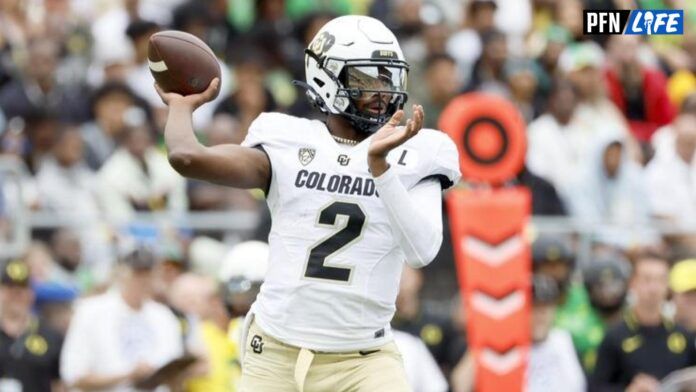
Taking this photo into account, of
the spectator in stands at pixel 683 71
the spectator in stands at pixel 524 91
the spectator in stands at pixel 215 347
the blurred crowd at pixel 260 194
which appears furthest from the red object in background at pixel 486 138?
the spectator in stands at pixel 683 71

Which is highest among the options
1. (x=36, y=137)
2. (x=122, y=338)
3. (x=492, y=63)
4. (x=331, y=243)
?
(x=331, y=243)

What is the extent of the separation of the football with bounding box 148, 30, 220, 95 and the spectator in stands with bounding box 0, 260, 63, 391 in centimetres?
342

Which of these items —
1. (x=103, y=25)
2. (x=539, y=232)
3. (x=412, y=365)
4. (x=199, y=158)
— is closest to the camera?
(x=199, y=158)

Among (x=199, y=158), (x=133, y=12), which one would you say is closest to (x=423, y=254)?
(x=199, y=158)

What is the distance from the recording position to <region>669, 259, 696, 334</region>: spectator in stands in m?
8.68

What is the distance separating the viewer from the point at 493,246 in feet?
25.8

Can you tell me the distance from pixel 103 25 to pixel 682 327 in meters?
5.14

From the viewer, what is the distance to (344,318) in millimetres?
5355

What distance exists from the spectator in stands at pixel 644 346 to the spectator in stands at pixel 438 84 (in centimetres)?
303

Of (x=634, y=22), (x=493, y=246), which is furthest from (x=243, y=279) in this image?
(x=634, y=22)

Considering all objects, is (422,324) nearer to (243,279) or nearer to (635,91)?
(243,279)

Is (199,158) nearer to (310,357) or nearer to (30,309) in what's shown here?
(310,357)

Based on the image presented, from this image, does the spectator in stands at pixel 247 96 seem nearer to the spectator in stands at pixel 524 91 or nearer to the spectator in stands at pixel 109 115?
the spectator in stands at pixel 109 115

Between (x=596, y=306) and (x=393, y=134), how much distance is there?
447 cm
